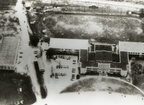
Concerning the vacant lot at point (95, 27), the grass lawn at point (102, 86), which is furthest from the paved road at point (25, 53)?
the grass lawn at point (102, 86)

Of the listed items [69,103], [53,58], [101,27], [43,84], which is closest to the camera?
[69,103]

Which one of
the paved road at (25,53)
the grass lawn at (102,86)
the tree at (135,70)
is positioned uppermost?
the paved road at (25,53)

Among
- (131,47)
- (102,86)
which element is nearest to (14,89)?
(102,86)

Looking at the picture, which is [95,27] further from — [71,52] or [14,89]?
[14,89]

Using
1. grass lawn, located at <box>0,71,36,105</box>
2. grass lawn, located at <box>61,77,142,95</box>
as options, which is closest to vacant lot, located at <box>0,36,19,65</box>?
grass lawn, located at <box>0,71,36,105</box>

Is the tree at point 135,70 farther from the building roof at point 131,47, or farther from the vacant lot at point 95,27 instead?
the vacant lot at point 95,27

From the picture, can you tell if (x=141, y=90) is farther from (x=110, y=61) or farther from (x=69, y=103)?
(x=69, y=103)

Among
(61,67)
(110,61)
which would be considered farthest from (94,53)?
(61,67)

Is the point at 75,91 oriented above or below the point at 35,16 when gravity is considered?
below
